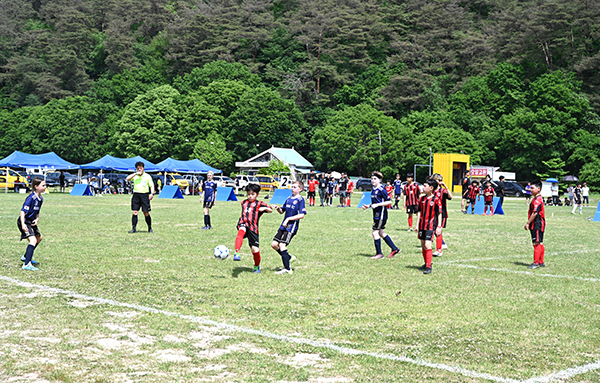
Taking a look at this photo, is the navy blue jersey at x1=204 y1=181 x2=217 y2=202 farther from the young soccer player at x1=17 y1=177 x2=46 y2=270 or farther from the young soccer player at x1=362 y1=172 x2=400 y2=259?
the young soccer player at x1=17 y1=177 x2=46 y2=270

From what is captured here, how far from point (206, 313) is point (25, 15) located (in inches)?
Result: 5962

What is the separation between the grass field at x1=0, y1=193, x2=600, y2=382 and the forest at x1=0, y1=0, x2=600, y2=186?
58509mm

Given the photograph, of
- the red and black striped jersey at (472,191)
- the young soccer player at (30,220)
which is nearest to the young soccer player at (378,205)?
the young soccer player at (30,220)

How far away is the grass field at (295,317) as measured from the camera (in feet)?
16.7

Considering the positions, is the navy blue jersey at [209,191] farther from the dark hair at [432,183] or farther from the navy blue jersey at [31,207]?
the dark hair at [432,183]

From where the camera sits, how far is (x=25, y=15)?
5404 inches

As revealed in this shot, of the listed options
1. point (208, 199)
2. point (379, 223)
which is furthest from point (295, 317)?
point (208, 199)

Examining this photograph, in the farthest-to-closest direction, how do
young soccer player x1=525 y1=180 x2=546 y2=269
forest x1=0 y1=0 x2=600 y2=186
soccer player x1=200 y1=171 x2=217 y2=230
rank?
forest x1=0 y1=0 x2=600 y2=186 → soccer player x1=200 y1=171 x2=217 y2=230 → young soccer player x1=525 y1=180 x2=546 y2=269

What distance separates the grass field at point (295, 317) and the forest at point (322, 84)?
58509 millimetres

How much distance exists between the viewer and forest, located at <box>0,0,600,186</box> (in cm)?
7181

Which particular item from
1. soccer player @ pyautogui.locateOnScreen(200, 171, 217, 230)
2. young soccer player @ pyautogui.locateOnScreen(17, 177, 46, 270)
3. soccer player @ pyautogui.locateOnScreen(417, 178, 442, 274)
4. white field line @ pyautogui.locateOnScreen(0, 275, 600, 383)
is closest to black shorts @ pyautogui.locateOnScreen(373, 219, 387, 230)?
soccer player @ pyautogui.locateOnScreen(417, 178, 442, 274)

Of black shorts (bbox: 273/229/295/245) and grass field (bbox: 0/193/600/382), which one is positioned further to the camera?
black shorts (bbox: 273/229/295/245)

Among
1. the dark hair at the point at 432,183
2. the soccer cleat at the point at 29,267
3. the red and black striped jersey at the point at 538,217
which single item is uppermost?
the dark hair at the point at 432,183

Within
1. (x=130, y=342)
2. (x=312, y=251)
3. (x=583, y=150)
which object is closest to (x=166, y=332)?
(x=130, y=342)
